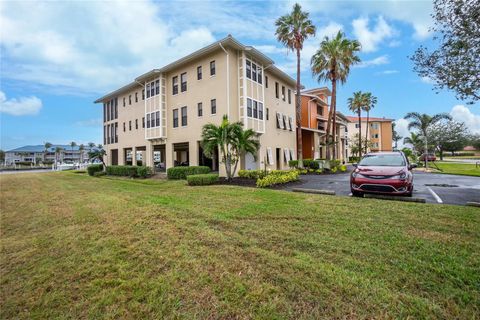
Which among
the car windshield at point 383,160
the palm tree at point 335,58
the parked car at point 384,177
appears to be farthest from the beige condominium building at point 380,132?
the parked car at point 384,177

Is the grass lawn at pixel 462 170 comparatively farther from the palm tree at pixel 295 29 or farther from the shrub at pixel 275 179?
the palm tree at pixel 295 29

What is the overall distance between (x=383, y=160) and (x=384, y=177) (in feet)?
4.37

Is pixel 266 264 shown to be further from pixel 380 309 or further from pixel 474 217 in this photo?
pixel 474 217

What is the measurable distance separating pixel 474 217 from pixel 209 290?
634 centimetres

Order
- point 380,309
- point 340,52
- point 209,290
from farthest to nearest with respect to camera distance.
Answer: point 340,52
point 209,290
point 380,309

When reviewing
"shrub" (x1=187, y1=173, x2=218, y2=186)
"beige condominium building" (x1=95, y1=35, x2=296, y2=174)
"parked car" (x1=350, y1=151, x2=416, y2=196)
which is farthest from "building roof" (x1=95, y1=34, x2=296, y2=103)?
"parked car" (x1=350, y1=151, x2=416, y2=196)

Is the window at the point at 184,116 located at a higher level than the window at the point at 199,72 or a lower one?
lower

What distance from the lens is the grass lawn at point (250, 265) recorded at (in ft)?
8.88

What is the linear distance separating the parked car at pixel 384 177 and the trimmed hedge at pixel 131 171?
17.2 m

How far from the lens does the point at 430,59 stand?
7.64 meters

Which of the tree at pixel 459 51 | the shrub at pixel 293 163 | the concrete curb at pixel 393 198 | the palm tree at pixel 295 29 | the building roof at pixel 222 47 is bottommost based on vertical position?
the concrete curb at pixel 393 198

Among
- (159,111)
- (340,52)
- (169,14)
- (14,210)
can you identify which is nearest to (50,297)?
(14,210)

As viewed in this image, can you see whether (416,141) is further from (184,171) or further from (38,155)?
(38,155)

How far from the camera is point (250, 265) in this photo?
356 centimetres
